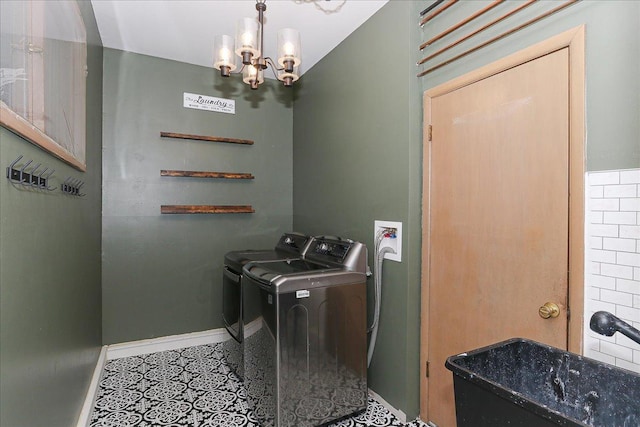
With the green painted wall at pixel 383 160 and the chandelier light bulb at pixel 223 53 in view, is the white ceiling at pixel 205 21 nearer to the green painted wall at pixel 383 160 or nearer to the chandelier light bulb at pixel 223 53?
the green painted wall at pixel 383 160

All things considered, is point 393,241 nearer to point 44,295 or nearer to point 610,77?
point 610,77

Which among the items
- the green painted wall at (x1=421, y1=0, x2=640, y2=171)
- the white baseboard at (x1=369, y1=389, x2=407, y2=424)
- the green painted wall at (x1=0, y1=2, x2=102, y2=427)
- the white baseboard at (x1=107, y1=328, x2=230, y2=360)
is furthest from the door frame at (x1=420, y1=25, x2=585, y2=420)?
the white baseboard at (x1=107, y1=328, x2=230, y2=360)

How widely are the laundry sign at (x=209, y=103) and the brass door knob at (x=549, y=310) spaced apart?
10.1 ft

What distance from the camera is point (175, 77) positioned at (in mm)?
3324

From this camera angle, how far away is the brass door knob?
153 cm

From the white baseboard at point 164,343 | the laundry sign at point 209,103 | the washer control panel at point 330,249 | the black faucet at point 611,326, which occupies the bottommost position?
the white baseboard at point 164,343

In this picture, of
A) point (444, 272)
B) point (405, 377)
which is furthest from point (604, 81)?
point (405, 377)

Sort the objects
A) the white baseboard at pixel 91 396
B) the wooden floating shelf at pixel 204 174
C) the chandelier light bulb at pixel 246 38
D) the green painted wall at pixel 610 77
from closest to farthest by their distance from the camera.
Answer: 1. the green painted wall at pixel 610 77
2. the chandelier light bulb at pixel 246 38
3. the white baseboard at pixel 91 396
4. the wooden floating shelf at pixel 204 174

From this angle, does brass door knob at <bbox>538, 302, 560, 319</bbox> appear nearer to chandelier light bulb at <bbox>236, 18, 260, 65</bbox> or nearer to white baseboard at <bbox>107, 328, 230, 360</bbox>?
chandelier light bulb at <bbox>236, 18, 260, 65</bbox>

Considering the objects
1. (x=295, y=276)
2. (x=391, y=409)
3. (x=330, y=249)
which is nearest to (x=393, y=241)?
(x=330, y=249)

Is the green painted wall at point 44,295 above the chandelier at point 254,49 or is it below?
below

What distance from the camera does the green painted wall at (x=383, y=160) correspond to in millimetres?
2211

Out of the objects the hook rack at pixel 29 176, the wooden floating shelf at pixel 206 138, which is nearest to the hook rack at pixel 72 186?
the hook rack at pixel 29 176

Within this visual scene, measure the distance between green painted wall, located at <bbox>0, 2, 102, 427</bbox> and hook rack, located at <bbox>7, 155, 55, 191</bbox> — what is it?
2cm
